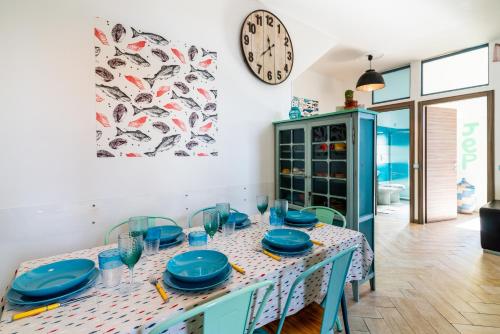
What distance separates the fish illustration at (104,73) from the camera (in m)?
1.69

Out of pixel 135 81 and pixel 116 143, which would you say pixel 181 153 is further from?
pixel 135 81

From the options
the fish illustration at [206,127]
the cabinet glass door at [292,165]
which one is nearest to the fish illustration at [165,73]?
the fish illustration at [206,127]

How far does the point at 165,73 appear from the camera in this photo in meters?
1.96

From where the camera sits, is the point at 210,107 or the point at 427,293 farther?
the point at 210,107

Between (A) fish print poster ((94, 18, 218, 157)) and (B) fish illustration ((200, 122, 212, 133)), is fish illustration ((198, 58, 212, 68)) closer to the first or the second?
(A) fish print poster ((94, 18, 218, 157))

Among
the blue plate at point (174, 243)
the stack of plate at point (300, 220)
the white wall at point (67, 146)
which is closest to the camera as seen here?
the blue plate at point (174, 243)

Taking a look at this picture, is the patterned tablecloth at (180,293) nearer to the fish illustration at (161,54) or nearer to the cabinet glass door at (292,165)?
the cabinet glass door at (292,165)

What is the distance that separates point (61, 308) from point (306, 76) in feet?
13.8

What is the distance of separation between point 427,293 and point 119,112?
2853 millimetres

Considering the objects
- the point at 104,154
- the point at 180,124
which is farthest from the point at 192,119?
the point at 104,154

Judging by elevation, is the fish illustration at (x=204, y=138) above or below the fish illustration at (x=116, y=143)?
above

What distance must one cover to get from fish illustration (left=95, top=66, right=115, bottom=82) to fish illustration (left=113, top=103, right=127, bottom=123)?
185mm

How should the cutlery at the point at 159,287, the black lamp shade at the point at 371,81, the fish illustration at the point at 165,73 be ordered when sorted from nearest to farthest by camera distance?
the cutlery at the point at 159,287
the fish illustration at the point at 165,73
the black lamp shade at the point at 371,81

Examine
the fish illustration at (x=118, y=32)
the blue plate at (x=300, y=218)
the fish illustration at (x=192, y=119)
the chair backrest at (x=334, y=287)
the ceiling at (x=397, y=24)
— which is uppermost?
the ceiling at (x=397, y=24)
